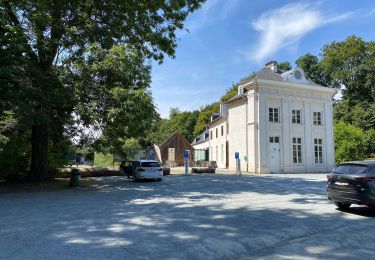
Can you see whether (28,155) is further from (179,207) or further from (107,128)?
(179,207)

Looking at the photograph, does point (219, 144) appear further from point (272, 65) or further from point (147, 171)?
point (147, 171)

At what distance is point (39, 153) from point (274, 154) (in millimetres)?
20271

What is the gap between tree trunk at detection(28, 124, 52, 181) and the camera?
20.7 meters

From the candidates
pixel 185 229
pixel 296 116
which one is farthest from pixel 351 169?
pixel 296 116

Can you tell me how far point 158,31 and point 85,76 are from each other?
18.1 feet

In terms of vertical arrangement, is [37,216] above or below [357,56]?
below

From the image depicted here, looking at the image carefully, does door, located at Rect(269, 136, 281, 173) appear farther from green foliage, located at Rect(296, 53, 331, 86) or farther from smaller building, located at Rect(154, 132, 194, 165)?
green foliage, located at Rect(296, 53, 331, 86)

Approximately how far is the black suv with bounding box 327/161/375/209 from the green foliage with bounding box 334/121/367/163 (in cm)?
3011

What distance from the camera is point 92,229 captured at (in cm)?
852

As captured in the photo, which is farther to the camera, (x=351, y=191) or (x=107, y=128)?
(x=107, y=128)

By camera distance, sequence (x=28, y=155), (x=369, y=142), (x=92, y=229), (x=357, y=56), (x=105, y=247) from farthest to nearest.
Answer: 1. (x=357, y=56)
2. (x=369, y=142)
3. (x=28, y=155)
4. (x=92, y=229)
5. (x=105, y=247)

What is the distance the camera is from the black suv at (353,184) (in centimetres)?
1033

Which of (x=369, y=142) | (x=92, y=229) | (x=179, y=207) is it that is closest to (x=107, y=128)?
(x=179, y=207)

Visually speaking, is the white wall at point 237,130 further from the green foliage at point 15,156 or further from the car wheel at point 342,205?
the car wheel at point 342,205
